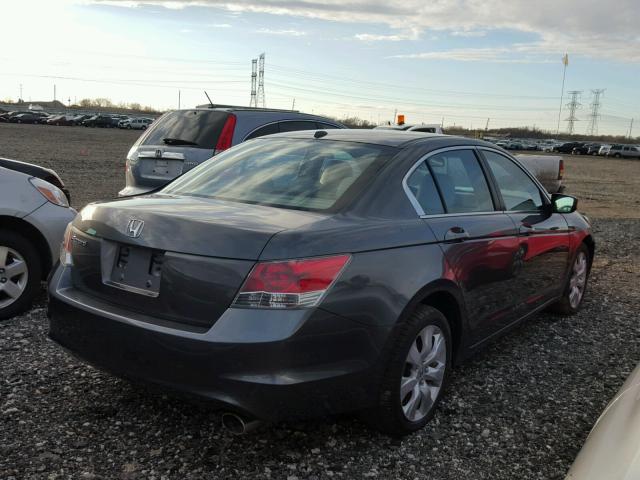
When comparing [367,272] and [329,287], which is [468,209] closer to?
[367,272]

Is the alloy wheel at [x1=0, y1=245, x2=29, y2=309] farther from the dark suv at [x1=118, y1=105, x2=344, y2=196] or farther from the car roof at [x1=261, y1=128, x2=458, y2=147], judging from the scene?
the car roof at [x1=261, y1=128, x2=458, y2=147]

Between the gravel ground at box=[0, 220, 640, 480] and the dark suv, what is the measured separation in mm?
2893

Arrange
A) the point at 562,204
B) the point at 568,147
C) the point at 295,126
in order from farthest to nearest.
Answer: the point at 568,147 → the point at 295,126 → the point at 562,204

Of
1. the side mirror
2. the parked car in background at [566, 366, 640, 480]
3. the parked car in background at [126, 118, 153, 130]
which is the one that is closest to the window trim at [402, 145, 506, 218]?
the side mirror

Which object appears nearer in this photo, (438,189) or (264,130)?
(438,189)

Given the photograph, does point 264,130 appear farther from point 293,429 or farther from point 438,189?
point 293,429

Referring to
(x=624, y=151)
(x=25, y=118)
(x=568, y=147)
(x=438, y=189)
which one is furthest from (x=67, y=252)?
(x=568, y=147)

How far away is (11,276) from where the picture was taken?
193 inches

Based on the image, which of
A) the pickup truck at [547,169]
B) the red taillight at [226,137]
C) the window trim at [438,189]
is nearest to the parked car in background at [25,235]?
the red taillight at [226,137]

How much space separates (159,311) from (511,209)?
270cm

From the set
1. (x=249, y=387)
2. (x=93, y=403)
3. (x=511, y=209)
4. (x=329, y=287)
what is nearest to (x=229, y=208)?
(x=329, y=287)

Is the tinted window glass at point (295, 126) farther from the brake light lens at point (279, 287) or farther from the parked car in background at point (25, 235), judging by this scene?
the brake light lens at point (279, 287)

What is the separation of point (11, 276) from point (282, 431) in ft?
9.32

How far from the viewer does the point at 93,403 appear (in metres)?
3.57
